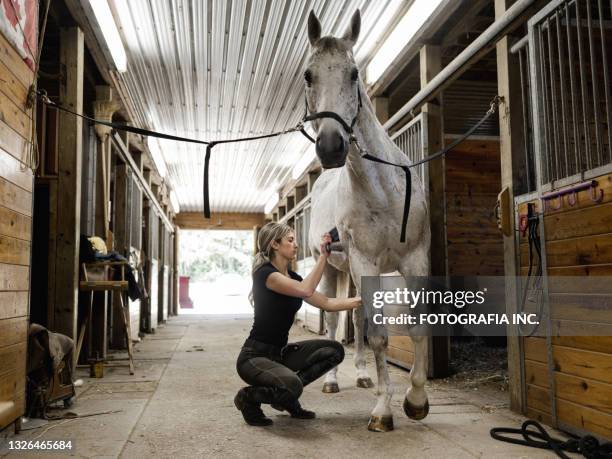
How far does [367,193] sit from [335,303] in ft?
1.86

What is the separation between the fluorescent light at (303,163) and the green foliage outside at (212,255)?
81.8 ft

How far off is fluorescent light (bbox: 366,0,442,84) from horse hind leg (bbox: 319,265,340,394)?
1760 mm

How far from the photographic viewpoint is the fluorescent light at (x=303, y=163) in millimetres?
7893

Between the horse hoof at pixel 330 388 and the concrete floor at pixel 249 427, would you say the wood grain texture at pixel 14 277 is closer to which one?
the concrete floor at pixel 249 427

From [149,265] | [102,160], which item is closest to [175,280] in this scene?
[149,265]

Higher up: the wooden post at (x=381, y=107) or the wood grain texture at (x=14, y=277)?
the wooden post at (x=381, y=107)

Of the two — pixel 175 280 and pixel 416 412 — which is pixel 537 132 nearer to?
pixel 416 412

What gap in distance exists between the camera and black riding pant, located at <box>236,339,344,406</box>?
234 centimetres

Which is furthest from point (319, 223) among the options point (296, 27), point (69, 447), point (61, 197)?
point (69, 447)

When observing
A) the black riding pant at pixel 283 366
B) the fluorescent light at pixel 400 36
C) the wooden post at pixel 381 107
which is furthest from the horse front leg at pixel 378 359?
the wooden post at pixel 381 107

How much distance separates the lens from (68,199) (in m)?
3.56

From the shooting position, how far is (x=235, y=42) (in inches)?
177

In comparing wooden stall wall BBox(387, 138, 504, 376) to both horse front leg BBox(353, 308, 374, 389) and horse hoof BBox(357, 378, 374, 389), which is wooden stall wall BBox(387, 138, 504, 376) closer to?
horse front leg BBox(353, 308, 374, 389)

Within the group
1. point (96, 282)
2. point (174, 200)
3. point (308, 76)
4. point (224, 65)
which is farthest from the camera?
A: point (174, 200)
